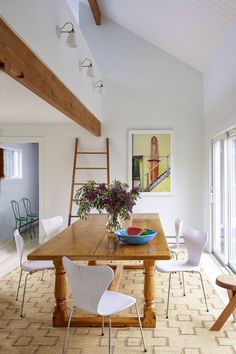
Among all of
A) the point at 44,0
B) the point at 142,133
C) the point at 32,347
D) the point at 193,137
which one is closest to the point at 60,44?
the point at 44,0

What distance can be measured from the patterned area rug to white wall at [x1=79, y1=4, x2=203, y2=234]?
268 centimetres

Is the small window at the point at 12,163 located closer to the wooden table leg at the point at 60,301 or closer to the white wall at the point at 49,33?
the white wall at the point at 49,33

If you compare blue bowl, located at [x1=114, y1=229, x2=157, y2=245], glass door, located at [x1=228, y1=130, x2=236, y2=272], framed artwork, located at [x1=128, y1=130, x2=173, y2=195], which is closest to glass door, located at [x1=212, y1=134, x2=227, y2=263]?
glass door, located at [x1=228, y1=130, x2=236, y2=272]

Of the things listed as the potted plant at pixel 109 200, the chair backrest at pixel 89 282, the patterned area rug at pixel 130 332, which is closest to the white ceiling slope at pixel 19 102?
the potted plant at pixel 109 200

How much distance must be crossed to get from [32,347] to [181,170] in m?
4.33

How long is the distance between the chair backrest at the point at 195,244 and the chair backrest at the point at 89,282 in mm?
1356

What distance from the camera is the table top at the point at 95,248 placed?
8.65 feet

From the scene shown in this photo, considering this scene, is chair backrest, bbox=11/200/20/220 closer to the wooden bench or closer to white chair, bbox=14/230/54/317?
white chair, bbox=14/230/54/317

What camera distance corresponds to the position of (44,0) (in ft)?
9.50

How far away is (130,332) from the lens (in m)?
2.87

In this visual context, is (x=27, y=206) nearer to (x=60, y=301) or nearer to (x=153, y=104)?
(x=153, y=104)

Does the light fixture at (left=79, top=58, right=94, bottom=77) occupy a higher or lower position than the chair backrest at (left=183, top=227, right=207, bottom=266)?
higher

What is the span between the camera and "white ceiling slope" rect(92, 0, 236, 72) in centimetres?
421

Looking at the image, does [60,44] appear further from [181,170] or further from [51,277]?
[181,170]
